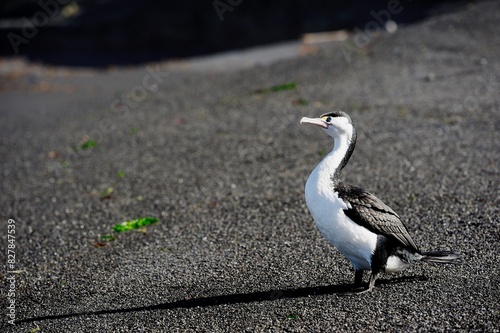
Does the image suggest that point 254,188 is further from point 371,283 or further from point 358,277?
point 371,283

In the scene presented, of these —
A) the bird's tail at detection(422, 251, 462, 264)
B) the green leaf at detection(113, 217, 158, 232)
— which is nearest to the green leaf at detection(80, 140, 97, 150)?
the green leaf at detection(113, 217, 158, 232)

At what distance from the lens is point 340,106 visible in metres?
15.0

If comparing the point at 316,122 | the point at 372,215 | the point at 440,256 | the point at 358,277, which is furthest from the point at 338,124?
the point at 440,256

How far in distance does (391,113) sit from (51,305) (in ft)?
29.6

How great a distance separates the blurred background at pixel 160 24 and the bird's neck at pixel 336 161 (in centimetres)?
1507

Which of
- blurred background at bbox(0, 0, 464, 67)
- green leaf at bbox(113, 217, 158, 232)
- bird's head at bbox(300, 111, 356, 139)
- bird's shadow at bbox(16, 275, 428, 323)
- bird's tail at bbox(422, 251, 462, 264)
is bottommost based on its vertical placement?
blurred background at bbox(0, 0, 464, 67)

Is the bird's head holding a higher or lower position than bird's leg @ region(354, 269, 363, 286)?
higher

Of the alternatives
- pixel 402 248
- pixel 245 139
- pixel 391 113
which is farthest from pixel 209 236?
pixel 391 113

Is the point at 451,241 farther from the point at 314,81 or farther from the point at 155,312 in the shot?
the point at 314,81

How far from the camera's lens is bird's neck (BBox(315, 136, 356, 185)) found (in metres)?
7.07

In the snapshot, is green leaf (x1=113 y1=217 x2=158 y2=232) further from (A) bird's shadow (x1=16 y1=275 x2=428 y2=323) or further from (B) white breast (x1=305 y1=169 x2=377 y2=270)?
(B) white breast (x1=305 y1=169 x2=377 y2=270)

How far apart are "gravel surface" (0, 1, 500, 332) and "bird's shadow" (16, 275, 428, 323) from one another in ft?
0.09

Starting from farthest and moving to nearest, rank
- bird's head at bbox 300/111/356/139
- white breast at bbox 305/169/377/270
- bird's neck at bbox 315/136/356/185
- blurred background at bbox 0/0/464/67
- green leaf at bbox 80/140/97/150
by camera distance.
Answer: blurred background at bbox 0/0/464/67
green leaf at bbox 80/140/97/150
bird's head at bbox 300/111/356/139
bird's neck at bbox 315/136/356/185
white breast at bbox 305/169/377/270

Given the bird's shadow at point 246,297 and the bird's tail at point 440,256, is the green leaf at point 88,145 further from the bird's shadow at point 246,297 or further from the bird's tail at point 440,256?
the bird's tail at point 440,256
